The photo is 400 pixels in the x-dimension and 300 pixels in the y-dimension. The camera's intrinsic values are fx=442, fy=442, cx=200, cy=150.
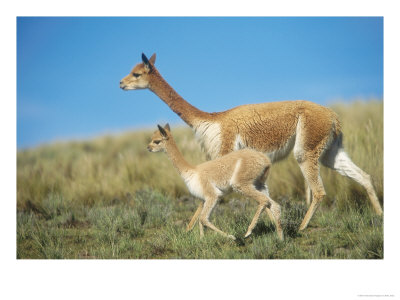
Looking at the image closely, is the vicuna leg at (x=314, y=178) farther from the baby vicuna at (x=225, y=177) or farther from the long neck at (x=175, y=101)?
the long neck at (x=175, y=101)

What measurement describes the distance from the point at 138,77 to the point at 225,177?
83.1 inches

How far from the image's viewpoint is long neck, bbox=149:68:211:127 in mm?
6336

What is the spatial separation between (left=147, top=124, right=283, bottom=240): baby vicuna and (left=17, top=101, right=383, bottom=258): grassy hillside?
0.96 feet

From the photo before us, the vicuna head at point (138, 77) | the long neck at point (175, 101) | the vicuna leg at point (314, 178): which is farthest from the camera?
the vicuna head at point (138, 77)

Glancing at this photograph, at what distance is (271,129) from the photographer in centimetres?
622

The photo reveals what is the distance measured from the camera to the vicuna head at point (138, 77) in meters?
6.45

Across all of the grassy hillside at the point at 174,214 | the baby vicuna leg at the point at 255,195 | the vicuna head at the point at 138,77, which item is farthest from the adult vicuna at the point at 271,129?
the baby vicuna leg at the point at 255,195

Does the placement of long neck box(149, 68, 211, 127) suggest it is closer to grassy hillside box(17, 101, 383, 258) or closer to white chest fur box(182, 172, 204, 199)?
grassy hillside box(17, 101, 383, 258)

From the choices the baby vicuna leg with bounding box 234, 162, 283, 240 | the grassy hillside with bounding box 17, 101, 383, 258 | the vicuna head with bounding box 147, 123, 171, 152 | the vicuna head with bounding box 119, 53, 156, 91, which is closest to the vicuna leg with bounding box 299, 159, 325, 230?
the grassy hillside with bounding box 17, 101, 383, 258

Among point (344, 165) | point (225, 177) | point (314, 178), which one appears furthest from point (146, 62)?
point (344, 165)

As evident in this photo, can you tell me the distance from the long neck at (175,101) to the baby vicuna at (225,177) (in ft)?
2.41

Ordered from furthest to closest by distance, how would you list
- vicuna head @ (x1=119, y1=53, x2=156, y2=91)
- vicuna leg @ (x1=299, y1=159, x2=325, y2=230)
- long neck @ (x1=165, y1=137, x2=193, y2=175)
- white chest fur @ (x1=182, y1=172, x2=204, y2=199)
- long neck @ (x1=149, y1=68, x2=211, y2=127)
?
vicuna head @ (x1=119, y1=53, x2=156, y2=91), long neck @ (x1=149, y1=68, x2=211, y2=127), vicuna leg @ (x1=299, y1=159, x2=325, y2=230), long neck @ (x1=165, y1=137, x2=193, y2=175), white chest fur @ (x1=182, y1=172, x2=204, y2=199)
